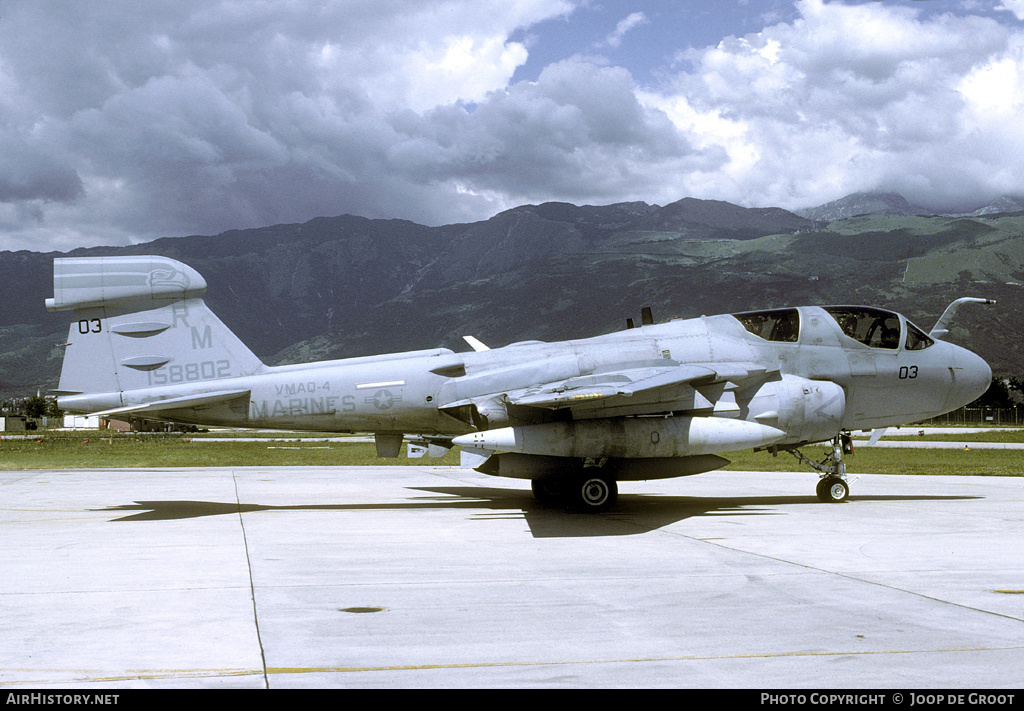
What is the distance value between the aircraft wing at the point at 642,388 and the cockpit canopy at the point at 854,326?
0.91m

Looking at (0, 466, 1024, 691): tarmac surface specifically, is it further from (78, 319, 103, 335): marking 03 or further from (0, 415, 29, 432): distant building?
(0, 415, 29, 432): distant building

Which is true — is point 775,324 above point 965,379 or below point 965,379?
above

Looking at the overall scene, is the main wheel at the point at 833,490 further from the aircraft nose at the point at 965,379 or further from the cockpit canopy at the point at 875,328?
the cockpit canopy at the point at 875,328

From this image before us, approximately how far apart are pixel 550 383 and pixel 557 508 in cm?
236

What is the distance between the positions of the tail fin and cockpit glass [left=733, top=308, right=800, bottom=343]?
29.9 feet

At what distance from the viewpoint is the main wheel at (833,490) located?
1641cm

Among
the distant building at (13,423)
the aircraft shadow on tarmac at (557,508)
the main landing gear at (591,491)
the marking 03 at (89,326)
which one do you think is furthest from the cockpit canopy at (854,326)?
the distant building at (13,423)

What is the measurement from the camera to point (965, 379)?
16375 mm

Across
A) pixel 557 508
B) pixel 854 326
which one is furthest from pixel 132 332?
pixel 854 326

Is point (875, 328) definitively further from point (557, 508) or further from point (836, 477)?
point (557, 508)

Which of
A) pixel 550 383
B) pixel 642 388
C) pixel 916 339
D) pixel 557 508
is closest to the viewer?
pixel 642 388

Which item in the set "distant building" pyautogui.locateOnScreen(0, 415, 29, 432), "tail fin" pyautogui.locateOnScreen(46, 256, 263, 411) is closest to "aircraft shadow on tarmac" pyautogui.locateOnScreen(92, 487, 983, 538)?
"tail fin" pyautogui.locateOnScreen(46, 256, 263, 411)

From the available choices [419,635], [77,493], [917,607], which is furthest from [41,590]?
[77,493]

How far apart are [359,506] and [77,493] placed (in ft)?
23.6
